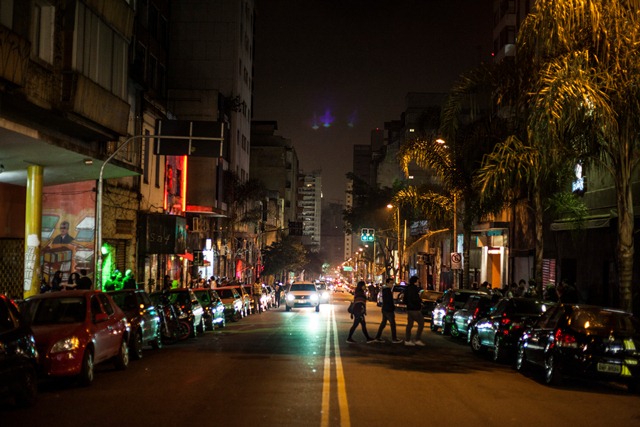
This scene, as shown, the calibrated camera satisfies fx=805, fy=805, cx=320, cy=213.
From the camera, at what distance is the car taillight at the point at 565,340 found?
14156mm

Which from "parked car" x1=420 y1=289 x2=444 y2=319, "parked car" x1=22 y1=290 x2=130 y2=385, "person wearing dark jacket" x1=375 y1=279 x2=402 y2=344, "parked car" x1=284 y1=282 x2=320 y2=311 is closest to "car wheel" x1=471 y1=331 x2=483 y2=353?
"person wearing dark jacket" x1=375 y1=279 x2=402 y2=344

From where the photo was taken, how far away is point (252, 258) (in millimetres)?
84000

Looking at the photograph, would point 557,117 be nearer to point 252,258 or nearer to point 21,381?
point 21,381

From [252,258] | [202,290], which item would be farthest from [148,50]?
[252,258]

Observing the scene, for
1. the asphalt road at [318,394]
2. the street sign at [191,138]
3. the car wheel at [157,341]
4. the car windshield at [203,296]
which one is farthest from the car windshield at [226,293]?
the asphalt road at [318,394]

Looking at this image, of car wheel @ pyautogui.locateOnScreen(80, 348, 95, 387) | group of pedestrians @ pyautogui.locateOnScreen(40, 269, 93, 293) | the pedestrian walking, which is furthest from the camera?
group of pedestrians @ pyautogui.locateOnScreen(40, 269, 93, 293)

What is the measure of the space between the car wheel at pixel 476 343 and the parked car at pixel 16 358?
12107 millimetres

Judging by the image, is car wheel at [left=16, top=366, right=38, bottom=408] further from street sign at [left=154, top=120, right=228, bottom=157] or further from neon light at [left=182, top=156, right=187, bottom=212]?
neon light at [left=182, top=156, right=187, bottom=212]

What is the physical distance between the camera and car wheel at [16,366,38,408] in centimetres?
1109

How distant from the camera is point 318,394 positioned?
12.4 metres

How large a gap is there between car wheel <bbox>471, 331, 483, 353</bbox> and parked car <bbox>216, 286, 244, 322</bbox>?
16.9 m

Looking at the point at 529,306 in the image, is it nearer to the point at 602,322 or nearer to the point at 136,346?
the point at 602,322

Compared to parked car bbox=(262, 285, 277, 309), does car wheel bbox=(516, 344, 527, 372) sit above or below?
above

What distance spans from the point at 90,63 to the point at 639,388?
16508mm
